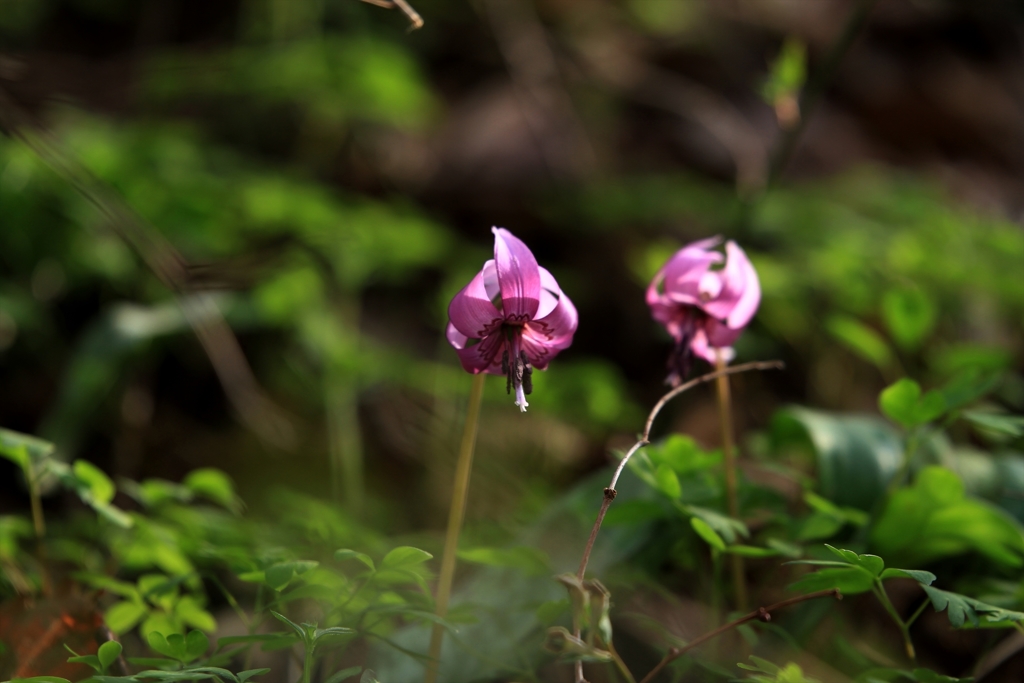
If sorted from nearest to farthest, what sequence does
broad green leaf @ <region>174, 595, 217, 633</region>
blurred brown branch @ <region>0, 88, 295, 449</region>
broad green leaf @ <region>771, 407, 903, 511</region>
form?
1. broad green leaf @ <region>174, 595, 217, 633</region>
2. broad green leaf @ <region>771, 407, 903, 511</region>
3. blurred brown branch @ <region>0, 88, 295, 449</region>

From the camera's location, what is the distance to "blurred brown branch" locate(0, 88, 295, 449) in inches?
51.6

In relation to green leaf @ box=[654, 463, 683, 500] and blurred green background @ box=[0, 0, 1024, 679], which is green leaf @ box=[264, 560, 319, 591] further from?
blurred green background @ box=[0, 0, 1024, 679]

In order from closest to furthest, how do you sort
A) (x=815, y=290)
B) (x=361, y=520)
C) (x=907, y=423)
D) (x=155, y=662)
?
1. (x=155, y=662)
2. (x=907, y=423)
3. (x=361, y=520)
4. (x=815, y=290)

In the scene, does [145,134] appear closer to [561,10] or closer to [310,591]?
[310,591]

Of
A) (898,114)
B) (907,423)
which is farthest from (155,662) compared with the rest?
(898,114)

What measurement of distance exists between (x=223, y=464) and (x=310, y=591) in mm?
1701

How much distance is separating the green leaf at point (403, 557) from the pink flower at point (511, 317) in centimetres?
21

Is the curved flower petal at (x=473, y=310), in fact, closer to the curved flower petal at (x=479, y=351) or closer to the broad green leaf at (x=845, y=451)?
the curved flower petal at (x=479, y=351)

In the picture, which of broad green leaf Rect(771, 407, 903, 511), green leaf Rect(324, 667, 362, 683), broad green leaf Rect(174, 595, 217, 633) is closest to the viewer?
green leaf Rect(324, 667, 362, 683)

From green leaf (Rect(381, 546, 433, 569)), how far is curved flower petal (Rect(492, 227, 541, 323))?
288 mm

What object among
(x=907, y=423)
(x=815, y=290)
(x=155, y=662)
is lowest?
(x=815, y=290)

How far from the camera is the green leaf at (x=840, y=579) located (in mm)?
795

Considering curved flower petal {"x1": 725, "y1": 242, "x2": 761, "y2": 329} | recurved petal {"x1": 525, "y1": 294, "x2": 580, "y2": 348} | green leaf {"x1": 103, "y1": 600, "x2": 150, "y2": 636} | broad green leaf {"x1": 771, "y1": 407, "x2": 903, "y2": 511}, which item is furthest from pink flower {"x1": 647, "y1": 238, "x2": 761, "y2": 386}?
green leaf {"x1": 103, "y1": 600, "x2": 150, "y2": 636}

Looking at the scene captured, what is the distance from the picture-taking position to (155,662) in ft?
2.59
